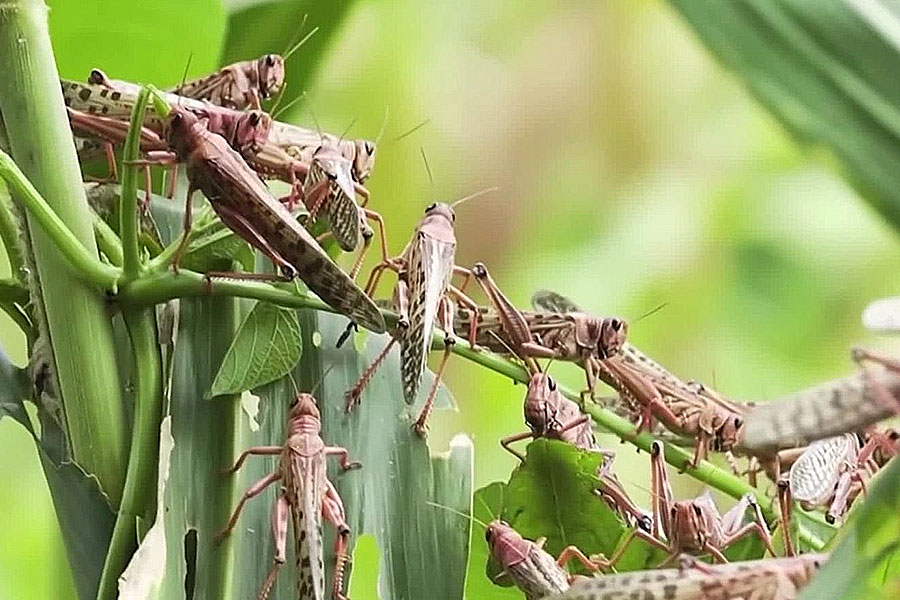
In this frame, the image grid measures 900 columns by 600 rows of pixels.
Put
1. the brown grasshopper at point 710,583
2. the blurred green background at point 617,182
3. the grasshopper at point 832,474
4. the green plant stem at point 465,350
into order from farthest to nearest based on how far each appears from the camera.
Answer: the blurred green background at point 617,182 < the grasshopper at point 832,474 < the green plant stem at point 465,350 < the brown grasshopper at point 710,583

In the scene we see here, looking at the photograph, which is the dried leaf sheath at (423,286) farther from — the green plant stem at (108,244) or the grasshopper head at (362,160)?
the green plant stem at (108,244)

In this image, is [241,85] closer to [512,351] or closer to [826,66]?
[512,351]

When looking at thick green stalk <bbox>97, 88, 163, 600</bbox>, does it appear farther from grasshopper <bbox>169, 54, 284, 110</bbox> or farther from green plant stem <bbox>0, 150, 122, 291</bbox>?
grasshopper <bbox>169, 54, 284, 110</bbox>

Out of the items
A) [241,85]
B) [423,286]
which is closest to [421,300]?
[423,286]

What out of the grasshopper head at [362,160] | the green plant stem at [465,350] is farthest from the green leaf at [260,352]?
the grasshopper head at [362,160]

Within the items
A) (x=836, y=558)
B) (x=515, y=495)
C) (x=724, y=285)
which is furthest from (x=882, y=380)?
(x=724, y=285)

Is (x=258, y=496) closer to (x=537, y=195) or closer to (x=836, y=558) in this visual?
(x=836, y=558)
